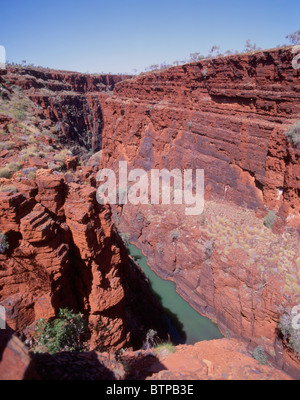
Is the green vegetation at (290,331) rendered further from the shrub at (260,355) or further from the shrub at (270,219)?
the shrub at (270,219)

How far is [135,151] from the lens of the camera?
27.9m

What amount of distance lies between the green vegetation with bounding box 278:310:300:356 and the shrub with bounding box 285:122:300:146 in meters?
9.60

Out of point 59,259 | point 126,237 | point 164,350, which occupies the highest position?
point 59,259

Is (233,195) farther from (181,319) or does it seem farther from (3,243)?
(3,243)

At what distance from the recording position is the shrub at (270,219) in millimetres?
15826

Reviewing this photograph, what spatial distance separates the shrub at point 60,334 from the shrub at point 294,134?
14658 millimetres

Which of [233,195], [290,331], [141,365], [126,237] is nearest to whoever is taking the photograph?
[141,365]

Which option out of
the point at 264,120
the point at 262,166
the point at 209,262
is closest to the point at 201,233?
the point at 209,262

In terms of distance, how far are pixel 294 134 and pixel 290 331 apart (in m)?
10.9

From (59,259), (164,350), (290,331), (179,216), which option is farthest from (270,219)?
(59,259)

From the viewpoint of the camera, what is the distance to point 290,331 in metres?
11.6

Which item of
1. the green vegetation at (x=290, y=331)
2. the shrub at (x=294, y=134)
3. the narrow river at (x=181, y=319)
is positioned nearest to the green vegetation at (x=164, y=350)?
the narrow river at (x=181, y=319)
